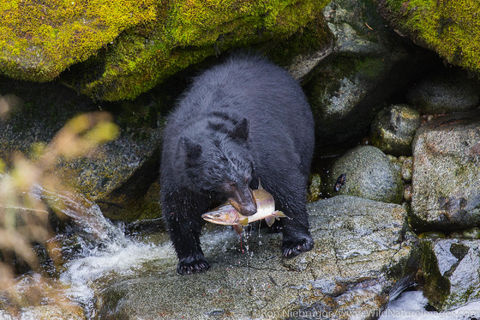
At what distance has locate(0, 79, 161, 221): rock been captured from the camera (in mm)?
6672

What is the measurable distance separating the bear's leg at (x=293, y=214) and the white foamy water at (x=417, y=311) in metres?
1.17

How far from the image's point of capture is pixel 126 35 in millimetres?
6066

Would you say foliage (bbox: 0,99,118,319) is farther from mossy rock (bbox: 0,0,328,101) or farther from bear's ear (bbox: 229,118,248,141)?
bear's ear (bbox: 229,118,248,141)

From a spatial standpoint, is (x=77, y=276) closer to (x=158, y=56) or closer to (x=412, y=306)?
(x=158, y=56)

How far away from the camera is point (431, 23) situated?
21.6 feet

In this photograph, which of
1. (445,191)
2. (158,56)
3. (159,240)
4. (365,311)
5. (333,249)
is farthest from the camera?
(159,240)

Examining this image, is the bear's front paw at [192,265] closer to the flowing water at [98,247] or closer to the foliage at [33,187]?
the flowing water at [98,247]

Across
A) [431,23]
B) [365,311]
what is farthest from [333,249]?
[431,23]

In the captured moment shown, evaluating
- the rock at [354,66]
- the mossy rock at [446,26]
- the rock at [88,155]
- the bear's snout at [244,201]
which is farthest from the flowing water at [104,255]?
the mossy rock at [446,26]

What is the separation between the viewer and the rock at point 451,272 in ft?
18.2

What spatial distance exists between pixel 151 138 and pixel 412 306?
4014 millimetres

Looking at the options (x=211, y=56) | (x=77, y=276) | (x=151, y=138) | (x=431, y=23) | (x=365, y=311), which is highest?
(x=431, y=23)

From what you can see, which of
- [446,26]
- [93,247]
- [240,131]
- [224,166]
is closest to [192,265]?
[224,166]

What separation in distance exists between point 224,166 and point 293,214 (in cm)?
145
